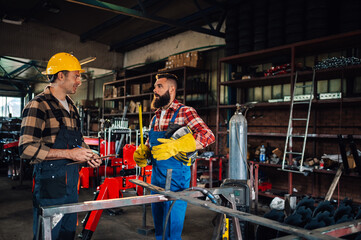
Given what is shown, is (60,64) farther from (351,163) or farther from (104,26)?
(104,26)

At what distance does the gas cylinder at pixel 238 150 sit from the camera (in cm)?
374

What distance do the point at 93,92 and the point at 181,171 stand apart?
11.8 meters

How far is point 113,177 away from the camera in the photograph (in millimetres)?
3910

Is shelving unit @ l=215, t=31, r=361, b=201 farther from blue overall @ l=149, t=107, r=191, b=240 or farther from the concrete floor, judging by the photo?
blue overall @ l=149, t=107, r=191, b=240

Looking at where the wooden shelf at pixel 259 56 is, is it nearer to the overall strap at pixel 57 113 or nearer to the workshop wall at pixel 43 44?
the overall strap at pixel 57 113

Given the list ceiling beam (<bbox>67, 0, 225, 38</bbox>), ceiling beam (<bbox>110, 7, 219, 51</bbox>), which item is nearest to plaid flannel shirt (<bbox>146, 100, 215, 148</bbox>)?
ceiling beam (<bbox>67, 0, 225, 38</bbox>)

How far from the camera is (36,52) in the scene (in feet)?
32.4

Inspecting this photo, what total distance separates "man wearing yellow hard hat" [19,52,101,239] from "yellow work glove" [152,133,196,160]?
47cm

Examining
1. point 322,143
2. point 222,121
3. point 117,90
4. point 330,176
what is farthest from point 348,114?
point 117,90

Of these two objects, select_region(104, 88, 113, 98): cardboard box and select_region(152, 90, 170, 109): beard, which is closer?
select_region(152, 90, 170, 109): beard

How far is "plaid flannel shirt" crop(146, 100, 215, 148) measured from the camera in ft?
8.28

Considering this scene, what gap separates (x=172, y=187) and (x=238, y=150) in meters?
1.58

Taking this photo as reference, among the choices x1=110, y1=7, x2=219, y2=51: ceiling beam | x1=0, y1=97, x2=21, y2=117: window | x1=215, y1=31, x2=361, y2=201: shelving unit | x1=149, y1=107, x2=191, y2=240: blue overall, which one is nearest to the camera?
x1=149, y1=107, x2=191, y2=240: blue overall

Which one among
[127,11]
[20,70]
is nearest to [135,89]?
[127,11]
